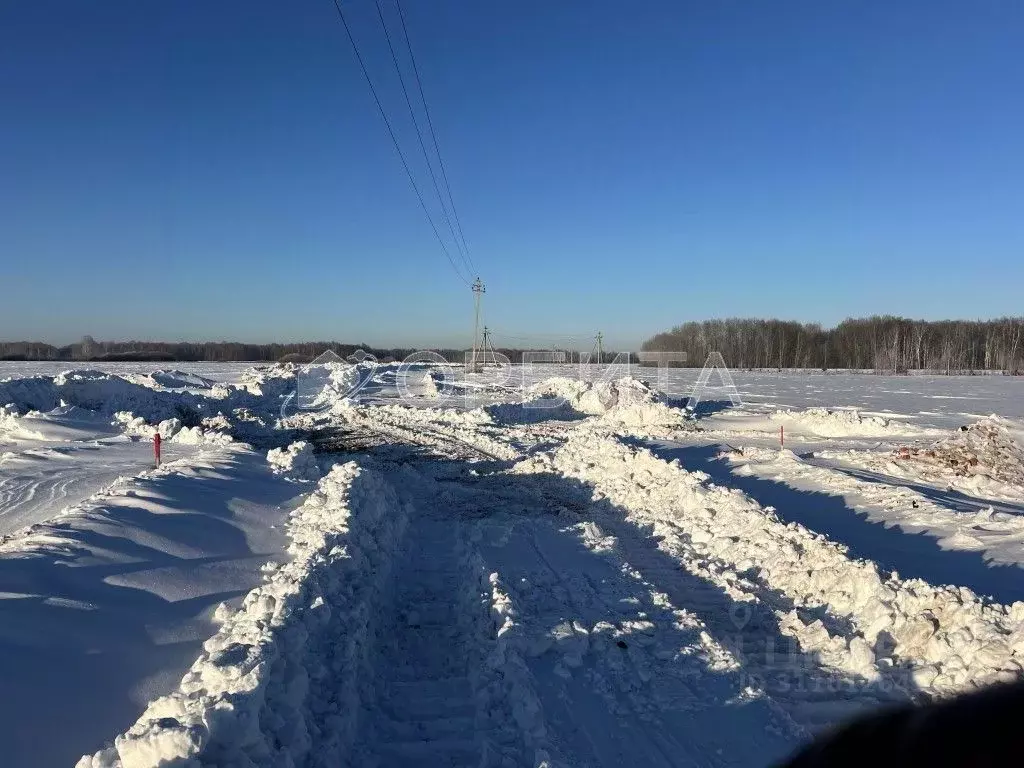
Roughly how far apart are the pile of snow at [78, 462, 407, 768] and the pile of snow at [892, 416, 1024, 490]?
474 inches

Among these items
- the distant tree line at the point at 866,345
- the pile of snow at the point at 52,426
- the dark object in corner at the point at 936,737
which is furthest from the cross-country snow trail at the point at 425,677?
the distant tree line at the point at 866,345

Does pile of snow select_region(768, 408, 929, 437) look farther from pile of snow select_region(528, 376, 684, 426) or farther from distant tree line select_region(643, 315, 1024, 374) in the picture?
distant tree line select_region(643, 315, 1024, 374)

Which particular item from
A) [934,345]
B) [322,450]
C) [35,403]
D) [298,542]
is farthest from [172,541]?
[934,345]

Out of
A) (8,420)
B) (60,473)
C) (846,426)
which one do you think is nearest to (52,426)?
(8,420)

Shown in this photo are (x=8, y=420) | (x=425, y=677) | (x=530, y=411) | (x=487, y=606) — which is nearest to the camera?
(x=425, y=677)

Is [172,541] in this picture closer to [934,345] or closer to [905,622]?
[905,622]

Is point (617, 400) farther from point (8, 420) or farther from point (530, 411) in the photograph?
point (8, 420)

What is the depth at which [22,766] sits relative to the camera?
3525 millimetres

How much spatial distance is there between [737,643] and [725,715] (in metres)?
1.27

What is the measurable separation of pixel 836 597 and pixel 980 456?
9.58 m

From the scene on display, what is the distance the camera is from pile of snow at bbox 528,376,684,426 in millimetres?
24156

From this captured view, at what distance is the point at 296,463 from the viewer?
12945 millimetres

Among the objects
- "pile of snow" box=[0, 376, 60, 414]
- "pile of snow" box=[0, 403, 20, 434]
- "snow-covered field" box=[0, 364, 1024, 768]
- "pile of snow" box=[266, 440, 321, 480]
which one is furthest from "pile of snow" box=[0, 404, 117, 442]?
"pile of snow" box=[266, 440, 321, 480]

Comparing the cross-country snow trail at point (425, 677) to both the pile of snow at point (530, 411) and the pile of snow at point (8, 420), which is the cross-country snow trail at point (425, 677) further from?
the pile of snow at point (530, 411)
